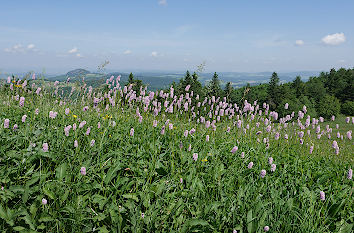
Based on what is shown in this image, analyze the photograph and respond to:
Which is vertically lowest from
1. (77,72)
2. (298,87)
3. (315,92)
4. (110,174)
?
(315,92)

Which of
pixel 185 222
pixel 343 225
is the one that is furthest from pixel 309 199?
pixel 185 222

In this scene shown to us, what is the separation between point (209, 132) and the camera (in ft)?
15.4

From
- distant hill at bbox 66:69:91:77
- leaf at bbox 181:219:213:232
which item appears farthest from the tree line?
leaf at bbox 181:219:213:232

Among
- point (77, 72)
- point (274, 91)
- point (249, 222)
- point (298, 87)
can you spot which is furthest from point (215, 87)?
point (298, 87)

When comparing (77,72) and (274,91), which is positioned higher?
(77,72)

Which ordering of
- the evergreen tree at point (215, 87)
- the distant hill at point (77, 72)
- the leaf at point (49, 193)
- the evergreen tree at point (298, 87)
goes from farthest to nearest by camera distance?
the evergreen tree at point (298, 87)
the evergreen tree at point (215, 87)
the distant hill at point (77, 72)
the leaf at point (49, 193)

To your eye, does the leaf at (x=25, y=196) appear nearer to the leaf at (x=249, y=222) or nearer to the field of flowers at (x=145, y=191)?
the field of flowers at (x=145, y=191)

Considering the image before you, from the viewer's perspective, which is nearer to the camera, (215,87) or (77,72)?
(77,72)

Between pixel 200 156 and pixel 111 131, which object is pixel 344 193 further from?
pixel 111 131

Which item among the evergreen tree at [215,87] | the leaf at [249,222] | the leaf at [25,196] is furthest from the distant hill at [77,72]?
the leaf at [249,222]

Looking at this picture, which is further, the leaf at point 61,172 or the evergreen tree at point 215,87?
the evergreen tree at point 215,87

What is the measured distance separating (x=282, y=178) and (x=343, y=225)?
0.81 meters

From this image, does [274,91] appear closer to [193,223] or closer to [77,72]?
[77,72]

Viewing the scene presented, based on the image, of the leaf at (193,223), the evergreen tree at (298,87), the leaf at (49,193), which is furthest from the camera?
the evergreen tree at (298,87)
